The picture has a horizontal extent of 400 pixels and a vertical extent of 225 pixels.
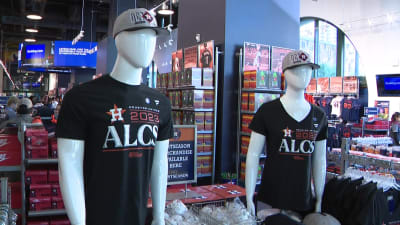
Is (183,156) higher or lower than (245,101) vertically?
lower

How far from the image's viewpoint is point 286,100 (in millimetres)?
2629

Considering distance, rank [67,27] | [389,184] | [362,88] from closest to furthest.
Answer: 1. [389,184]
2. [362,88]
3. [67,27]

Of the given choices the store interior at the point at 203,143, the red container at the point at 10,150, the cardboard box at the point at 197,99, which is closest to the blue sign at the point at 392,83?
the store interior at the point at 203,143

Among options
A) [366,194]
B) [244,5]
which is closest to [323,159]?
[366,194]

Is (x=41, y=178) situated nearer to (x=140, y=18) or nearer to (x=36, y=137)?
(x=36, y=137)

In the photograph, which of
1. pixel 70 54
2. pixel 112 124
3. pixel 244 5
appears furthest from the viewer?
pixel 70 54

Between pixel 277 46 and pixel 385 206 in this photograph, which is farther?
pixel 277 46

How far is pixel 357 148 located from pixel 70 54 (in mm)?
11897

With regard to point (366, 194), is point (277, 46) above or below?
above

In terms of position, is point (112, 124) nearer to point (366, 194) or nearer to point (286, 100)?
point (286, 100)

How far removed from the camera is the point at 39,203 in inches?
135

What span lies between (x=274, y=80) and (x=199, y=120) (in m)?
1.27

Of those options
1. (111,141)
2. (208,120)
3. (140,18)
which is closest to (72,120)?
(111,141)

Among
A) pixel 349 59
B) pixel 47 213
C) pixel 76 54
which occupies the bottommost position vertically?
pixel 47 213
